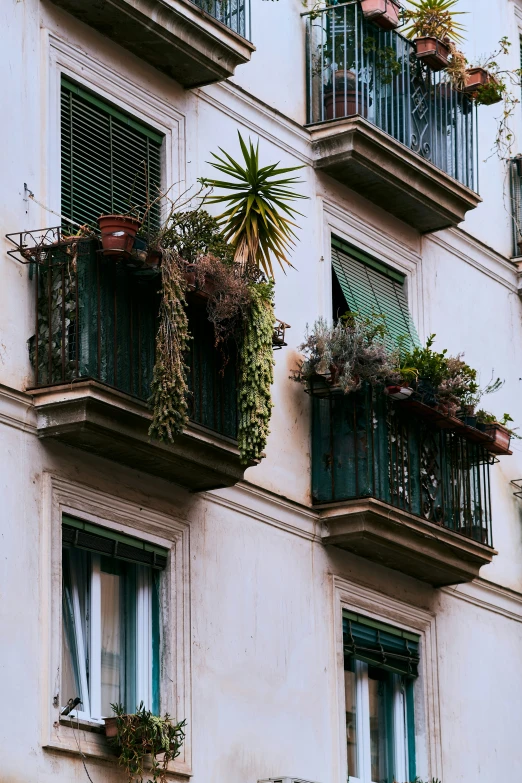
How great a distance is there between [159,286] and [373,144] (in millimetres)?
4190

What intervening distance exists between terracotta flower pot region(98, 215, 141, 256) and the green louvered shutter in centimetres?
418

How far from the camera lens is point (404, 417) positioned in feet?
55.9

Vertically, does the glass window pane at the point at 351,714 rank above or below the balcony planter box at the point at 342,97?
below

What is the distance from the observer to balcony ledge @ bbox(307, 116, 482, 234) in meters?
17.6

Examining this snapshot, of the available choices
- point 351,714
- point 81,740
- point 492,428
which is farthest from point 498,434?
point 81,740

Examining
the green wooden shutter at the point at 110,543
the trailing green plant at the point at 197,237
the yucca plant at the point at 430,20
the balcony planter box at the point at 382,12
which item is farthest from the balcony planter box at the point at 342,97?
the green wooden shutter at the point at 110,543

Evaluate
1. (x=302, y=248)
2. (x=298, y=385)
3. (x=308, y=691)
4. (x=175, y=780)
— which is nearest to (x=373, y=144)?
(x=302, y=248)

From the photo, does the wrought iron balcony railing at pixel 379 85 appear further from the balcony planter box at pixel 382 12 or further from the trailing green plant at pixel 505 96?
the trailing green plant at pixel 505 96

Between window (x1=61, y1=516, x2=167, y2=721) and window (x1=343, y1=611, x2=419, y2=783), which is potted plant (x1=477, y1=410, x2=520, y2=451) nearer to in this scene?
window (x1=343, y1=611, x2=419, y2=783)

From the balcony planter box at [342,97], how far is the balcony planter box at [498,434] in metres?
3.14

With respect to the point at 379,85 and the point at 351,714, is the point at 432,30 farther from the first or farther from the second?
the point at 351,714

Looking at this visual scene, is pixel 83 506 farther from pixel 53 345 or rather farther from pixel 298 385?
pixel 298 385

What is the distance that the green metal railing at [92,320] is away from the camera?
44.4 feet

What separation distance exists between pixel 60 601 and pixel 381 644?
4.52 metres
